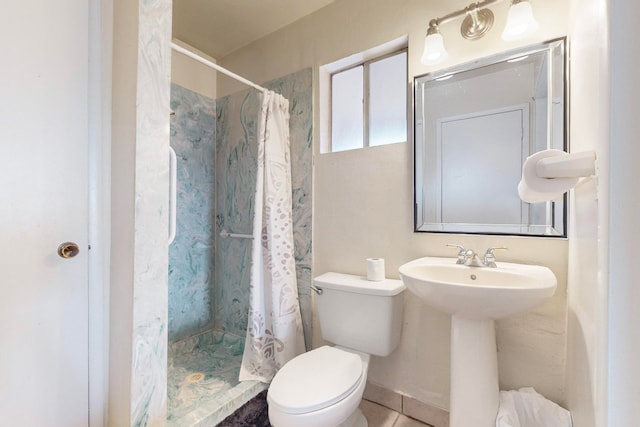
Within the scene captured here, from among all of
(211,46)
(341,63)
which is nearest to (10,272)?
(341,63)

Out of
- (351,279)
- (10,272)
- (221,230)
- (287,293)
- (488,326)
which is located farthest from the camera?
(221,230)

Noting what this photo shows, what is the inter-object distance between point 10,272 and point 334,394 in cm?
118

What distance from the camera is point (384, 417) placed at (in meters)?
1.46

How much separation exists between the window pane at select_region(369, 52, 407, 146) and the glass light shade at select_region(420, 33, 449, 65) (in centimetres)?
25

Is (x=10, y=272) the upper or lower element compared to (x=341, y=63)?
lower

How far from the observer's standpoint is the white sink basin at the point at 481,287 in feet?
3.00

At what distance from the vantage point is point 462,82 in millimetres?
1338

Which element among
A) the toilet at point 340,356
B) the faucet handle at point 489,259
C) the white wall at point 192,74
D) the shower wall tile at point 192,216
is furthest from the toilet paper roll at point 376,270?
the white wall at point 192,74

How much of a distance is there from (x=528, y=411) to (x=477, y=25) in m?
1.68

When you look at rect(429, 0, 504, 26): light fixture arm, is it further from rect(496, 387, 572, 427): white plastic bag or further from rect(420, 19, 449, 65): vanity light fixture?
rect(496, 387, 572, 427): white plastic bag

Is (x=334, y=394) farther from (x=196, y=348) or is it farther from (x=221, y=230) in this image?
(x=221, y=230)

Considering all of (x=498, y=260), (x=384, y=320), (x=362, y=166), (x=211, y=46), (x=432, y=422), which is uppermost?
(x=211, y=46)

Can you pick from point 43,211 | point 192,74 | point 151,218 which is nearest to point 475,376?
point 151,218

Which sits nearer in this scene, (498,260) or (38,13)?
(38,13)
